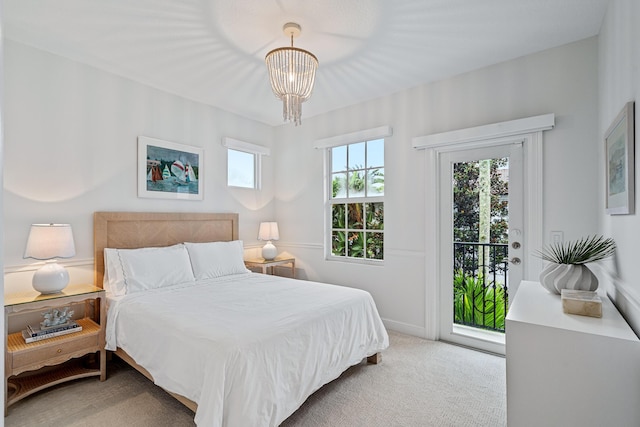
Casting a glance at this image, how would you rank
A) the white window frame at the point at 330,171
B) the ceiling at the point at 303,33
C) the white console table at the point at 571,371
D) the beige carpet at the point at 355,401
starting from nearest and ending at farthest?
1. the white console table at the point at 571,371
2. the beige carpet at the point at 355,401
3. the ceiling at the point at 303,33
4. the white window frame at the point at 330,171

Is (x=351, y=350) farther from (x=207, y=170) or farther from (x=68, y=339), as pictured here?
(x=207, y=170)

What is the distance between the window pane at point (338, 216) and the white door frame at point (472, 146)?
113 cm

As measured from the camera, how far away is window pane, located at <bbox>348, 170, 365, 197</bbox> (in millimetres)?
4004

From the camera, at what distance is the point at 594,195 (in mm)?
2562

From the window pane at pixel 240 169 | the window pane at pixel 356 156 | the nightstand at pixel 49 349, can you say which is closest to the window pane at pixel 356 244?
the window pane at pixel 356 156

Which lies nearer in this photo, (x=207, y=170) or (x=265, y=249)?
(x=207, y=170)

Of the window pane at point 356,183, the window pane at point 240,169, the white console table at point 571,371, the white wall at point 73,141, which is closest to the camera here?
the white console table at point 571,371

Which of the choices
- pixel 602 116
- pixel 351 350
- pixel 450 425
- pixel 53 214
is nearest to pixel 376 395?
pixel 351 350

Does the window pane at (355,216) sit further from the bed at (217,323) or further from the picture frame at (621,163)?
the picture frame at (621,163)

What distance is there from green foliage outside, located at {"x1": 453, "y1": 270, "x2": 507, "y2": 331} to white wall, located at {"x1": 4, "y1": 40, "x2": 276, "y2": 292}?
2.97 meters

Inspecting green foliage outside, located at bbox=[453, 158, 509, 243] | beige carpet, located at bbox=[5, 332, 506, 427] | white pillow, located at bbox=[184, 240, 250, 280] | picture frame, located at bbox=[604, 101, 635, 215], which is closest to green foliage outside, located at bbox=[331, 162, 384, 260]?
green foliage outside, located at bbox=[453, 158, 509, 243]

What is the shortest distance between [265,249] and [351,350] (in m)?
2.09

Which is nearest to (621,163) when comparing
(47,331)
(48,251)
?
(48,251)

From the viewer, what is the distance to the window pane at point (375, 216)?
151 inches
